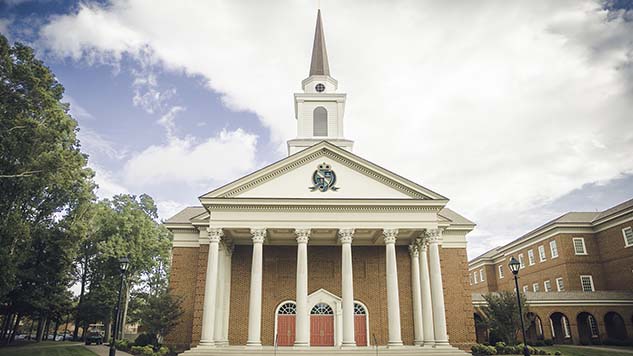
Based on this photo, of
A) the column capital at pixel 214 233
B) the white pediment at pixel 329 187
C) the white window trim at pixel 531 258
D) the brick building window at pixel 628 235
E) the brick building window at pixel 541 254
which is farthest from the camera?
the white window trim at pixel 531 258

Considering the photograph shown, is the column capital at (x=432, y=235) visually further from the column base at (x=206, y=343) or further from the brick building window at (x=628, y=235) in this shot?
the brick building window at (x=628, y=235)

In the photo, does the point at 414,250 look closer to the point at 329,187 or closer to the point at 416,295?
the point at 416,295

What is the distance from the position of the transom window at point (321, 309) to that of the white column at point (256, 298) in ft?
17.9

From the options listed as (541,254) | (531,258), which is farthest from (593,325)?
(531,258)

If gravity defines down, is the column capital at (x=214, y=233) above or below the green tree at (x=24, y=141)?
below

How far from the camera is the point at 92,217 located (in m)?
40.0

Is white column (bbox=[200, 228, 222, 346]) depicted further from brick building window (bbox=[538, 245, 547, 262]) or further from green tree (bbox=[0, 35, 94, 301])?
brick building window (bbox=[538, 245, 547, 262])

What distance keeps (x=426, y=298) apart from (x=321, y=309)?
7128 mm

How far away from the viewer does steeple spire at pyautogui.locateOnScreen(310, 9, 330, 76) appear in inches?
1516

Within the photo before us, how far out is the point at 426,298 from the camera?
90.4ft

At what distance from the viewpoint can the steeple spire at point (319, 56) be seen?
38497 mm

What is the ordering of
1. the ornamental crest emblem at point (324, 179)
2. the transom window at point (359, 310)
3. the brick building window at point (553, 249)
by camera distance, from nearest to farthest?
the ornamental crest emblem at point (324, 179) < the transom window at point (359, 310) < the brick building window at point (553, 249)

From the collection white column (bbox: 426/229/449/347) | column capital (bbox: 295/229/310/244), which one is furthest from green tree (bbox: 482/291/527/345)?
column capital (bbox: 295/229/310/244)

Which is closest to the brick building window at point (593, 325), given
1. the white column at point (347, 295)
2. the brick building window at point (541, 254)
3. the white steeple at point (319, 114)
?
the brick building window at point (541, 254)
